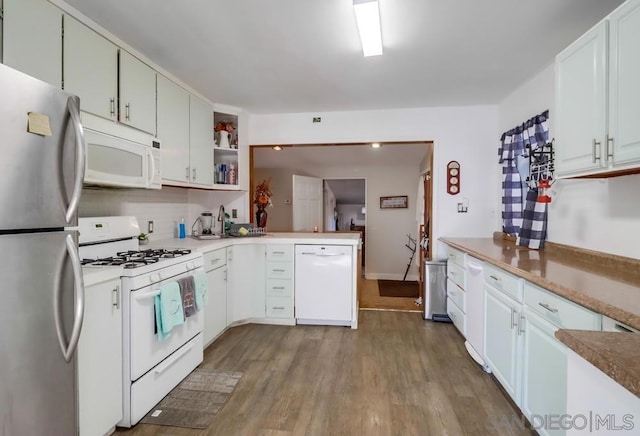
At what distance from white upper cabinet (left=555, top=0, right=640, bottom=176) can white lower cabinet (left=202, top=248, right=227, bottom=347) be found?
2.62 m

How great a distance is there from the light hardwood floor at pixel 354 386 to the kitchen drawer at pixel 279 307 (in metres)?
0.16

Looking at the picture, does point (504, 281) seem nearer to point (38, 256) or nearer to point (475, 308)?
point (475, 308)

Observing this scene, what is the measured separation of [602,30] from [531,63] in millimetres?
1070

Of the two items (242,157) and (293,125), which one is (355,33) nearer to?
(293,125)

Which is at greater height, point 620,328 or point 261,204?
point 261,204

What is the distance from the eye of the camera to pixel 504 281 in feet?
6.25

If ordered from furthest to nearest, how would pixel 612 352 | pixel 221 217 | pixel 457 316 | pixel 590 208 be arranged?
pixel 221 217 → pixel 457 316 → pixel 590 208 → pixel 612 352

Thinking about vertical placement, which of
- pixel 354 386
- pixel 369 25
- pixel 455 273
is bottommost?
pixel 354 386

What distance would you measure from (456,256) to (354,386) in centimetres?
157

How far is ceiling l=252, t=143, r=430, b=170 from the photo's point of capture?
470cm

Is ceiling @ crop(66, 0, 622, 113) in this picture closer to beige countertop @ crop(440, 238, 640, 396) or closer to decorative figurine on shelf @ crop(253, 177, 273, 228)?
decorative figurine on shelf @ crop(253, 177, 273, 228)

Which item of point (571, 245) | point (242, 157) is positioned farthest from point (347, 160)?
point (571, 245)

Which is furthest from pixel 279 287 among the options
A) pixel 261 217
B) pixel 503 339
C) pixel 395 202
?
pixel 395 202

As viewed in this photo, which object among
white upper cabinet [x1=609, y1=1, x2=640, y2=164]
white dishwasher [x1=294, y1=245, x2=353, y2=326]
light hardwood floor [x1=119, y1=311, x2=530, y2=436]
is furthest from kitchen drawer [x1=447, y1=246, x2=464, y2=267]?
white upper cabinet [x1=609, y1=1, x2=640, y2=164]
